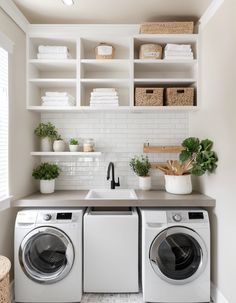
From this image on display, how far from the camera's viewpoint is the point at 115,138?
313 centimetres

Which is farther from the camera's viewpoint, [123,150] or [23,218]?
[123,150]

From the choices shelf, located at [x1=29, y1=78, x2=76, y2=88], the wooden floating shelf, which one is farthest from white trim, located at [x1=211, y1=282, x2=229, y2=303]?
shelf, located at [x1=29, y1=78, x2=76, y2=88]

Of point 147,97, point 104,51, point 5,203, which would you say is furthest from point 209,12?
point 5,203

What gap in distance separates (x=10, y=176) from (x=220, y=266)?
217cm

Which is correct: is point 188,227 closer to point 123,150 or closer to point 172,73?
point 123,150

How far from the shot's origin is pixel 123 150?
10.3 feet

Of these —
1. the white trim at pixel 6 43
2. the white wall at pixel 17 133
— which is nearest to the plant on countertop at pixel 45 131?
the white wall at pixel 17 133

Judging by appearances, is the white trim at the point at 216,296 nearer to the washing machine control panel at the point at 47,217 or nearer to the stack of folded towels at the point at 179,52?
Result: the washing machine control panel at the point at 47,217

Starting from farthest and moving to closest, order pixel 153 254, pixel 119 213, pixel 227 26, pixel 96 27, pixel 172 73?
pixel 172 73 → pixel 96 27 → pixel 119 213 → pixel 153 254 → pixel 227 26

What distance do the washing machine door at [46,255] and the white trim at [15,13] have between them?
204cm

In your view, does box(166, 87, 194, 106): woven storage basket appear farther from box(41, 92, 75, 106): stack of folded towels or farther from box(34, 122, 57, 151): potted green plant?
box(34, 122, 57, 151): potted green plant

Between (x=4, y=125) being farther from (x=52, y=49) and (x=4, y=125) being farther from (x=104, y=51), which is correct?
(x=104, y=51)

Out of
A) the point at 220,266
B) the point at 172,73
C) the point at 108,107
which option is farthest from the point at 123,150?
the point at 220,266

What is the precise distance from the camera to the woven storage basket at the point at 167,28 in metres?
2.63
